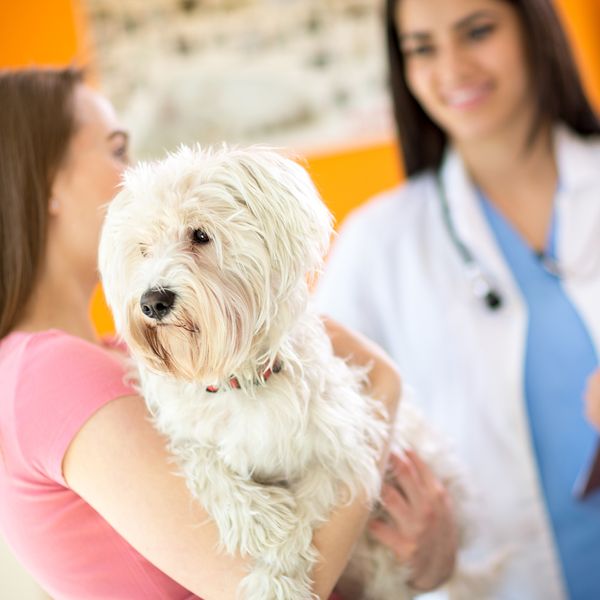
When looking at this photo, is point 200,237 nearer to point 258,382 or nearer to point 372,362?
point 258,382

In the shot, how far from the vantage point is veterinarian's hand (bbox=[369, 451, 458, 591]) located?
1.34 m

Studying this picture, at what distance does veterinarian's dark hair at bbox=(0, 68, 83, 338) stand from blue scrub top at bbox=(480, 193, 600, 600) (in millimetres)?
1190

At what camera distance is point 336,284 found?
206 centimetres

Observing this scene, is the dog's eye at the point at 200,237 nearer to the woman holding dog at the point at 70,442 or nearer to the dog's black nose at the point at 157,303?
the dog's black nose at the point at 157,303

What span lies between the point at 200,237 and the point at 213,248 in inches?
1.0

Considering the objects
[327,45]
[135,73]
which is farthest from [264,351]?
[327,45]

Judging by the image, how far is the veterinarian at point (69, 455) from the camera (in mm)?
1091

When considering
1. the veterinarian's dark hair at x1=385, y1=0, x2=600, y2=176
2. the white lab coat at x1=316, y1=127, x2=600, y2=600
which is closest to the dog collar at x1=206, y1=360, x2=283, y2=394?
the white lab coat at x1=316, y1=127, x2=600, y2=600

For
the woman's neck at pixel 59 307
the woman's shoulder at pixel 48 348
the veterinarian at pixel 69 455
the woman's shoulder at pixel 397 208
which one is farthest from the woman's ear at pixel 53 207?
the woman's shoulder at pixel 397 208

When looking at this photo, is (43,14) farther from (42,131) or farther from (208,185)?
(208,185)

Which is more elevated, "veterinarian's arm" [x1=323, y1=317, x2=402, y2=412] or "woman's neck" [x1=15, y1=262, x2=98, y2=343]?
"woman's neck" [x1=15, y1=262, x2=98, y2=343]

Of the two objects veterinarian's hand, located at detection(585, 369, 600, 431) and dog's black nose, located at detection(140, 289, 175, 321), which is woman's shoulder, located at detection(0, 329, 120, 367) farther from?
veterinarian's hand, located at detection(585, 369, 600, 431)

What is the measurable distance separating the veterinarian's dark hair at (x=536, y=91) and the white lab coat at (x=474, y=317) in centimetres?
6

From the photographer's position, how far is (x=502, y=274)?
192 centimetres
